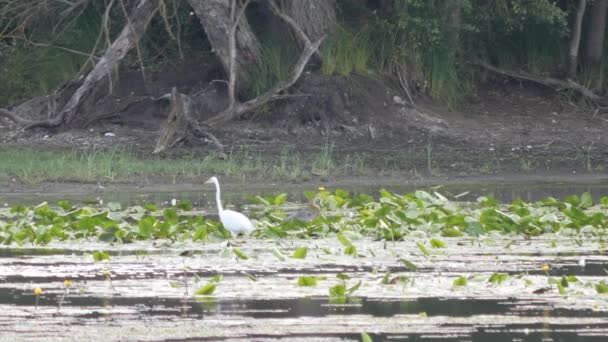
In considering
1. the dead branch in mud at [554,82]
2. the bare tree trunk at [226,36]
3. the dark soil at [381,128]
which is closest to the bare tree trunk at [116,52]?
the dark soil at [381,128]

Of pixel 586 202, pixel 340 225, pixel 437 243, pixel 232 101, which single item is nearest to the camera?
pixel 437 243

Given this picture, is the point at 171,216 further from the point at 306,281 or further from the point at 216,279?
the point at 306,281

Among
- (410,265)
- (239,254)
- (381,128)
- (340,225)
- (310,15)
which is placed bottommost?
(381,128)

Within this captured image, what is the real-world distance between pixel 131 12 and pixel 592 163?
7.24m

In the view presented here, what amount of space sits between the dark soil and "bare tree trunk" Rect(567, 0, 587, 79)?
56 centimetres

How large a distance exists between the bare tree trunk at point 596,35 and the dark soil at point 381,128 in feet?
3.19

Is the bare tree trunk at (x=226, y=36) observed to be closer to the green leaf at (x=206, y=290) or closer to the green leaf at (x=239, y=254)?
the green leaf at (x=239, y=254)

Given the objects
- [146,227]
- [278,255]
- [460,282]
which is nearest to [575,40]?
[146,227]

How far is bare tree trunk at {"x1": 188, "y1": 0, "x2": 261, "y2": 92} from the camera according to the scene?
17656 mm

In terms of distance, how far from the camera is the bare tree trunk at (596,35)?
64.4 ft

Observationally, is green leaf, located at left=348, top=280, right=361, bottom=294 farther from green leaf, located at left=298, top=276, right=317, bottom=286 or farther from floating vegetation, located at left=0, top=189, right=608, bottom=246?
floating vegetation, located at left=0, top=189, right=608, bottom=246

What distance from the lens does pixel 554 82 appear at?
1936 cm

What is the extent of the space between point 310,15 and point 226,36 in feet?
4.34

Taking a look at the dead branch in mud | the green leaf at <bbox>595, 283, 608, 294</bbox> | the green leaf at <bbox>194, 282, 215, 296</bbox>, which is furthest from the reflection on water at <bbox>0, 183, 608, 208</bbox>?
the green leaf at <bbox>595, 283, 608, 294</bbox>
